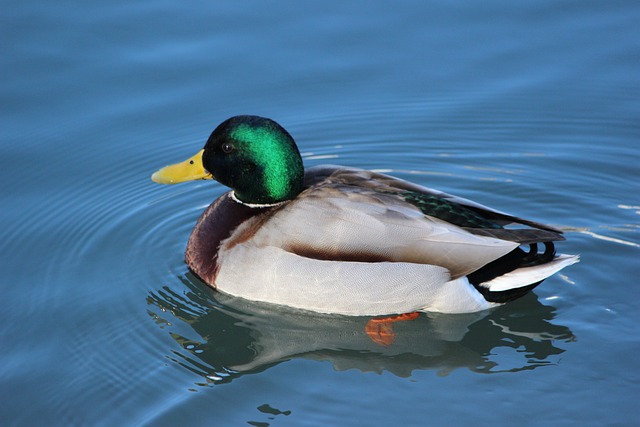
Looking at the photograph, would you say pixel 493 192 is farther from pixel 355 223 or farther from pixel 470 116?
pixel 355 223

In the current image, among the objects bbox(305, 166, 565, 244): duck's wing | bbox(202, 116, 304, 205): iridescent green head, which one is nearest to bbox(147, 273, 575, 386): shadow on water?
bbox(305, 166, 565, 244): duck's wing

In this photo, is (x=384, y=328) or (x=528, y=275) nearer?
(x=528, y=275)

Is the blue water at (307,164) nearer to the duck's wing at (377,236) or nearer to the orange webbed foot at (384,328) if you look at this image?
the orange webbed foot at (384,328)

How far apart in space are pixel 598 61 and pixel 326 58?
273cm

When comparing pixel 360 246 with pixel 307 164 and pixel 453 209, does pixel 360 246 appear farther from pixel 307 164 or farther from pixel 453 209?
pixel 307 164

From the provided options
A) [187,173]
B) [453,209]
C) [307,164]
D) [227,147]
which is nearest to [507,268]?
[453,209]

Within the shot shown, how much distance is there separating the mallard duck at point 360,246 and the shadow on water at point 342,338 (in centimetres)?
11

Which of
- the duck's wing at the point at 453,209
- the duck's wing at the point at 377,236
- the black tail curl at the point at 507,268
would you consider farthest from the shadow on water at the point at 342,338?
the duck's wing at the point at 453,209

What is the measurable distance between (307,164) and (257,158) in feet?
5.83

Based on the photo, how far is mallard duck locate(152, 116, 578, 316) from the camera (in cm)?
716

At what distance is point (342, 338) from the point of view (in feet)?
23.6

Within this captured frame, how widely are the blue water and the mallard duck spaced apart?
0.68 ft

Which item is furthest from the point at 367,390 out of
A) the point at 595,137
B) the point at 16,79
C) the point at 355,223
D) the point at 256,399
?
the point at 16,79

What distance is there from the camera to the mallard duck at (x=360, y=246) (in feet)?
23.5
